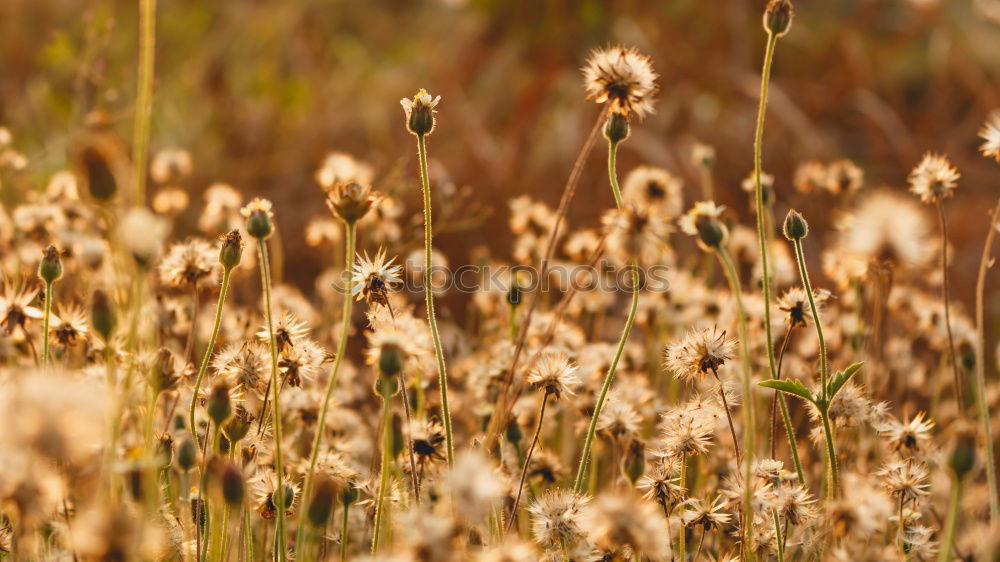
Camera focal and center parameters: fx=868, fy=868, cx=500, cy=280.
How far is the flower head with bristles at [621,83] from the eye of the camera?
1.25m

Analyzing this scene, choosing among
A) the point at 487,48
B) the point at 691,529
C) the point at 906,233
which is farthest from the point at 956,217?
the point at 906,233

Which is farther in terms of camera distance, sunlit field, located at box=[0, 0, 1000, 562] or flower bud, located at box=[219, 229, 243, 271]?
flower bud, located at box=[219, 229, 243, 271]

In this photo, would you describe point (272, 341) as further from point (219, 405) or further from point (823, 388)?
point (823, 388)

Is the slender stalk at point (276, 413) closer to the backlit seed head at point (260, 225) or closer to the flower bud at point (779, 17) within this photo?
the backlit seed head at point (260, 225)

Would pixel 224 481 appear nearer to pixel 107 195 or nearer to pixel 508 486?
pixel 107 195

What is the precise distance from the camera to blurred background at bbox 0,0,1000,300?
155 inches

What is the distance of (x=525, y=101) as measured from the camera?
4.30 m

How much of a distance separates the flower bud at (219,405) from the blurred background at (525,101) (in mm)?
2221

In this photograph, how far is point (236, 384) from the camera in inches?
49.3

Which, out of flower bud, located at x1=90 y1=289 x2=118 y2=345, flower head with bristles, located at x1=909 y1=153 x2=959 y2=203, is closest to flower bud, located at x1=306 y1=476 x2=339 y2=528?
flower bud, located at x1=90 y1=289 x2=118 y2=345

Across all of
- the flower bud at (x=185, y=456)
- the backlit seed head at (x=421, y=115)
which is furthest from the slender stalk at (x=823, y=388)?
the flower bud at (x=185, y=456)

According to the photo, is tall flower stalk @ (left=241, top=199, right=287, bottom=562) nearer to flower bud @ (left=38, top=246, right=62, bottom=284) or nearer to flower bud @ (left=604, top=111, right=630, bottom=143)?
flower bud @ (left=38, top=246, right=62, bottom=284)

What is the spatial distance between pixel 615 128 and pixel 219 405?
645 millimetres

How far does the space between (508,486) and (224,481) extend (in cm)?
53
